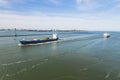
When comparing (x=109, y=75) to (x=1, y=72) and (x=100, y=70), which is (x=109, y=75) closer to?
(x=100, y=70)

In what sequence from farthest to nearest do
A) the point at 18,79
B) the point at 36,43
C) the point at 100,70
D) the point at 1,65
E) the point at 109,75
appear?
1. the point at 36,43
2. the point at 1,65
3. the point at 100,70
4. the point at 109,75
5. the point at 18,79

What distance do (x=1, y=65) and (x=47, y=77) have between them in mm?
9197

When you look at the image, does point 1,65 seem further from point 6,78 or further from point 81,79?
point 81,79

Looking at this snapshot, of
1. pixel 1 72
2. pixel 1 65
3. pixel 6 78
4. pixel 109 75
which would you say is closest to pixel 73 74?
pixel 109 75

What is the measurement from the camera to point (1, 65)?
20.0 meters

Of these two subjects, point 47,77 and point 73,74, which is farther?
point 73,74

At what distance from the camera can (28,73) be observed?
54.6 ft

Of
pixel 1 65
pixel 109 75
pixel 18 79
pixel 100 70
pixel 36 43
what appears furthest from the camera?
pixel 36 43

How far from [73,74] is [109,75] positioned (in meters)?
4.85

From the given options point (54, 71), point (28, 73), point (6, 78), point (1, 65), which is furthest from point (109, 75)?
point (1, 65)

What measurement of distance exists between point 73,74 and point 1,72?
9862mm

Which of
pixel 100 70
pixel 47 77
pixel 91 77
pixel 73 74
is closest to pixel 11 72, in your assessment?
pixel 47 77

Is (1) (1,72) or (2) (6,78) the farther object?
(1) (1,72)

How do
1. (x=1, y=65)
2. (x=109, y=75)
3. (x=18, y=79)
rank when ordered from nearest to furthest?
(x=18, y=79), (x=109, y=75), (x=1, y=65)
